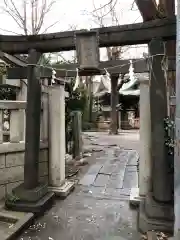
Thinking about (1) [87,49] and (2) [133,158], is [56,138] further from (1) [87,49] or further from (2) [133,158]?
(2) [133,158]

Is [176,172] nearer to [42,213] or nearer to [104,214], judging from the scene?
[104,214]

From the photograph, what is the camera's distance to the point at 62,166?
6590mm

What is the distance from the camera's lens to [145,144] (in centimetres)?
554

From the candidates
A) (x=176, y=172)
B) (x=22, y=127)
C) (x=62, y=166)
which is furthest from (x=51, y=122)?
(x=176, y=172)

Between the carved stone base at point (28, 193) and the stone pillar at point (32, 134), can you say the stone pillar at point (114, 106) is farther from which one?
the carved stone base at point (28, 193)

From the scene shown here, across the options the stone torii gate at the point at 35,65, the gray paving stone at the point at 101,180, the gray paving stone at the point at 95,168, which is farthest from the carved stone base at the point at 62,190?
the gray paving stone at the point at 95,168

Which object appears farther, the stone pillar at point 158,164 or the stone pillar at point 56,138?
the stone pillar at point 56,138

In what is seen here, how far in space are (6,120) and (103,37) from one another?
156 inches

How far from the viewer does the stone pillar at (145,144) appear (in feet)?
17.7

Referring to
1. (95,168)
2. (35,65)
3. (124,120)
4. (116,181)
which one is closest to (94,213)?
(116,181)

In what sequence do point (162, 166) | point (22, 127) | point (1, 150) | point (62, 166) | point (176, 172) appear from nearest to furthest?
point (176, 172) → point (162, 166) → point (1, 150) → point (22, 127) → point (62, 166)

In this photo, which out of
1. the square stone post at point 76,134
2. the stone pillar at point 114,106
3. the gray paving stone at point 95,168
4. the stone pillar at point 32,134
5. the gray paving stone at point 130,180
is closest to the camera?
the stone pillar at point 32,134

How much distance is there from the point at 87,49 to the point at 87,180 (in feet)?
13.1

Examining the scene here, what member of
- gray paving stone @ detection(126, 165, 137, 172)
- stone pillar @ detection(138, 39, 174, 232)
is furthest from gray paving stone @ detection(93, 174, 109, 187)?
stone pillar @ detection(138, 39, 174, 232)
